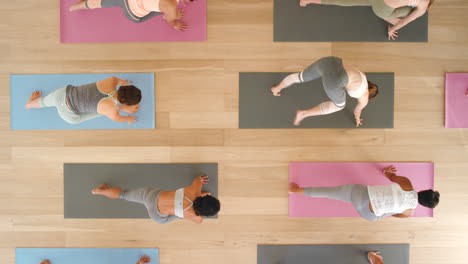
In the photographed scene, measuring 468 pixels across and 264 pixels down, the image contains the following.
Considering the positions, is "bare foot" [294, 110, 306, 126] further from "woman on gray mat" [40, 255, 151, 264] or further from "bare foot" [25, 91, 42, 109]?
"bare foot" [25, 91, 42, 109]

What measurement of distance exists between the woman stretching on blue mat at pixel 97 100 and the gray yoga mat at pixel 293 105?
0.90m

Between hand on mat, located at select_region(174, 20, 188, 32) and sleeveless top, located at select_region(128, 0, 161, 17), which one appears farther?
hand on mat, located at select_region(174, 20, 188, 32)

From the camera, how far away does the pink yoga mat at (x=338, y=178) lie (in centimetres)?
232

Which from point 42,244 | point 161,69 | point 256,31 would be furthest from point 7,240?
point 256,31

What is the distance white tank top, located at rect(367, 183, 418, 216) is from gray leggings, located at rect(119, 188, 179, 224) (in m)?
1.46

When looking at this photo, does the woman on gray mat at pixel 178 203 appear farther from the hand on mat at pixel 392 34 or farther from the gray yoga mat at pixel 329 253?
the hand on mat at pixel 392 34

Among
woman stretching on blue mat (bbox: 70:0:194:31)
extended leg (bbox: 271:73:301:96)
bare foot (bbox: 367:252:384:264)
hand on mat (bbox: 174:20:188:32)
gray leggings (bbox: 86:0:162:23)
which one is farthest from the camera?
bare foot (bbox: 367:252:384:264)

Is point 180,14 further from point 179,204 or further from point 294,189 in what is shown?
point 294,189

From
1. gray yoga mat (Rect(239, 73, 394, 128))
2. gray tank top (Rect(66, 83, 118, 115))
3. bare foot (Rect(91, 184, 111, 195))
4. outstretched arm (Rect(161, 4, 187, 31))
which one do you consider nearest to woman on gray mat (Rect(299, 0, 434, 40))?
gray yoga mat (Rect(239, 73, 394, 128))

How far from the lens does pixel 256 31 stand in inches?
90.0

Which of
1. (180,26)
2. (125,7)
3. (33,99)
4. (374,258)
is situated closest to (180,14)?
(180,26)

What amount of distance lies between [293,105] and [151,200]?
4.43ft

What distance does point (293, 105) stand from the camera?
7.52 feet

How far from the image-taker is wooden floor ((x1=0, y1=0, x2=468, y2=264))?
90.3 inches
